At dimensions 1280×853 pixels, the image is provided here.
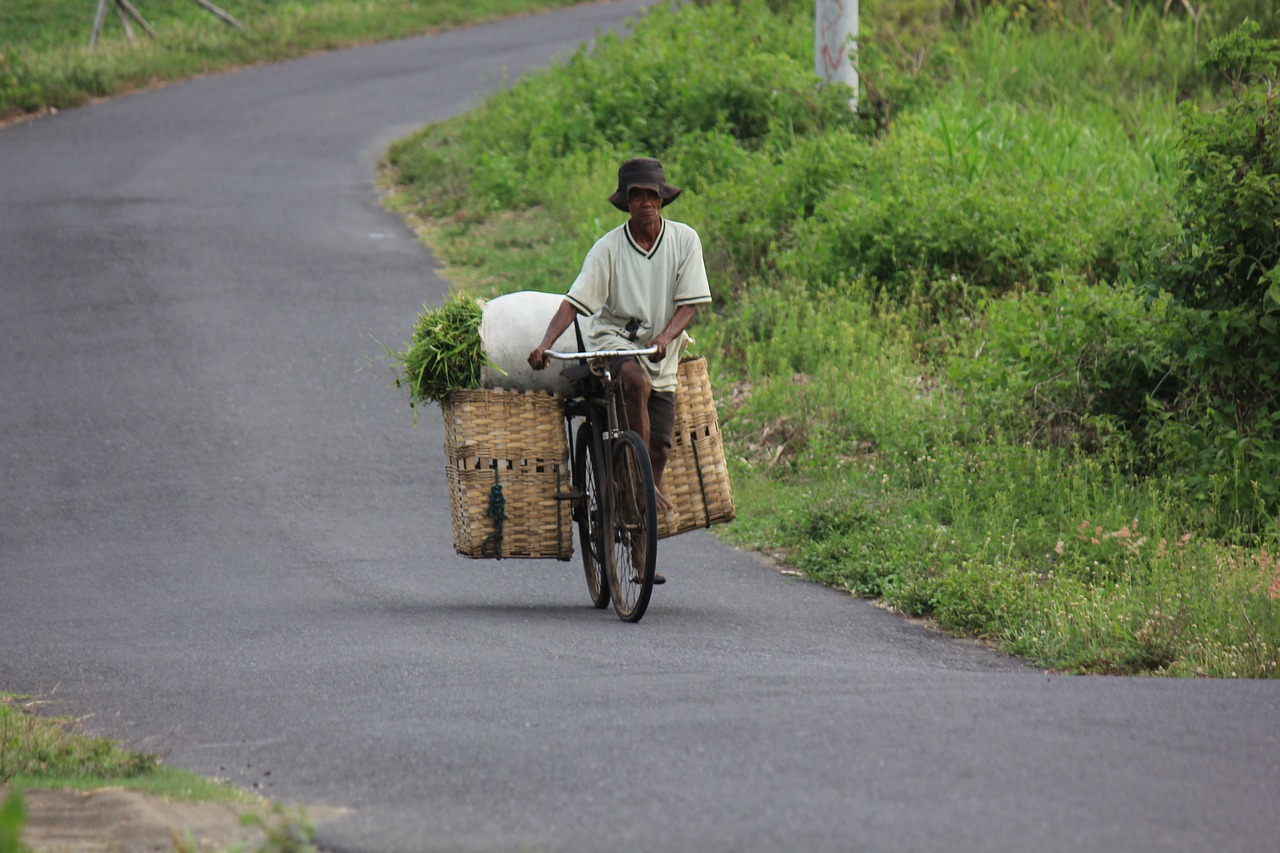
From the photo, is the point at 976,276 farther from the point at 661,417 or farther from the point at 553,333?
the point at 553,333

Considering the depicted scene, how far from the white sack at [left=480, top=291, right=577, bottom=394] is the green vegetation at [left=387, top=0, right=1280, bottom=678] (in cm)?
221

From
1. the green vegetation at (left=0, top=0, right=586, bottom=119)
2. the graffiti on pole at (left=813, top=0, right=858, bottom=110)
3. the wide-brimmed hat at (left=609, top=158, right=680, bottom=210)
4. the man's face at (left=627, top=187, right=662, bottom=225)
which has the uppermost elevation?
the green vegetation at (left=0, top=0, right=586, bottom=119)

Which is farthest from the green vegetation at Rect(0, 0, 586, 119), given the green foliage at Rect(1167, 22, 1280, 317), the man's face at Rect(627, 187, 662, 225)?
the green foliage at Rect(1167, 22, 1280, 317)

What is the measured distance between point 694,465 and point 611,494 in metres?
0.50

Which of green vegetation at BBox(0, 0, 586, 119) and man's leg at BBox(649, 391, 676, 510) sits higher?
green vegetation at BBox(0, 0, 586, 119)

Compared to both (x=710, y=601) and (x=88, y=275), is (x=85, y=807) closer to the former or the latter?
(x=710, y=601)

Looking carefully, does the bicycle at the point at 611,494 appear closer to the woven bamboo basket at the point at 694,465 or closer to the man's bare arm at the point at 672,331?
the man's bare arm at the point at 672,331

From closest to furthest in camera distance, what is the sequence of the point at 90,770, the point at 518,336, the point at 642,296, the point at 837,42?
1. the point at 90,770
2. the point at 642,296
3. the point at 518,336
4. the point at 837,42

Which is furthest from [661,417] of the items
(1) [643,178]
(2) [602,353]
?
(1) [643,178]

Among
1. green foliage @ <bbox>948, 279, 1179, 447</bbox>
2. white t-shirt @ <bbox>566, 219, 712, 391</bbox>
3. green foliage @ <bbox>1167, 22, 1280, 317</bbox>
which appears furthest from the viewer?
green foliage @ <bbox>948, 279, 1179, 447</bbox>

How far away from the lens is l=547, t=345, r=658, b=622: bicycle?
24.2 feet

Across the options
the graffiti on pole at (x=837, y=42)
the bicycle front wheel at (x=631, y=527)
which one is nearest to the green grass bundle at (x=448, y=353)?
the bicycle front wheel at (x=631, y=527)

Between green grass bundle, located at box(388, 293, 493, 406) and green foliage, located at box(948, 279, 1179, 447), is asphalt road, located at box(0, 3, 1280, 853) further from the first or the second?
green foliage, located at box(948, 279, 1179, 447)

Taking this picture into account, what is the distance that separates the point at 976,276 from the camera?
12.8m
